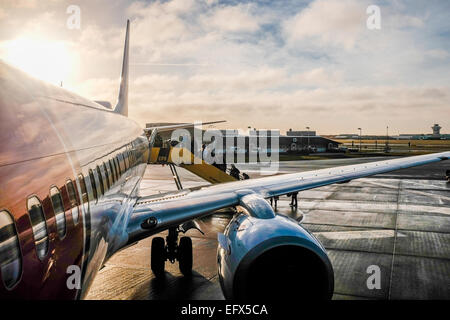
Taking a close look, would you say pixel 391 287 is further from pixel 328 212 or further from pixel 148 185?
pixel 148 185

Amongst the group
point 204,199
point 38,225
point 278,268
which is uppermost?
point 38,225

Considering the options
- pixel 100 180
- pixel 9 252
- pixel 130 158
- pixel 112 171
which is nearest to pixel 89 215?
pixel 100 180

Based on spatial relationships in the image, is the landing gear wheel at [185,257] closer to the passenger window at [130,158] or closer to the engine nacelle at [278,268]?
the passenger window at [130,158]

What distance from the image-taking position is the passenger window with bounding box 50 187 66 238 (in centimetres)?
317

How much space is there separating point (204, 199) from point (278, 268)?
268 centimetres

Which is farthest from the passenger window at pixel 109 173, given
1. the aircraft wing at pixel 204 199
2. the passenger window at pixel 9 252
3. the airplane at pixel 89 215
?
the passenger window at pixel 9 252

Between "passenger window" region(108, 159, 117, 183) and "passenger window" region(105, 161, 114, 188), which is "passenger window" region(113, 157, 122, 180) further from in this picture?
"passenger window" region(105, 161, 114, 188)

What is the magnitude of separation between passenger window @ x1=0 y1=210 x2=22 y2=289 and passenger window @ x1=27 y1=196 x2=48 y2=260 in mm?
234

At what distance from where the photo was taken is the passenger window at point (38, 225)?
9.05 ft

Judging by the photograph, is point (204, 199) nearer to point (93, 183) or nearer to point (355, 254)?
point (93, 183)

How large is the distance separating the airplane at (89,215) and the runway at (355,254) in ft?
2.86

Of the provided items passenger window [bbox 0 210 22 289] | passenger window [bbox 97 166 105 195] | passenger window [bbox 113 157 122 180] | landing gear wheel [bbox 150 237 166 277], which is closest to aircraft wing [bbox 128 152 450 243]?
passenger window [bbox 113 157 122 180]

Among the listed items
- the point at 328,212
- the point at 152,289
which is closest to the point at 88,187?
the point at 152,289

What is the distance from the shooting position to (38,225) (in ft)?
9.35
